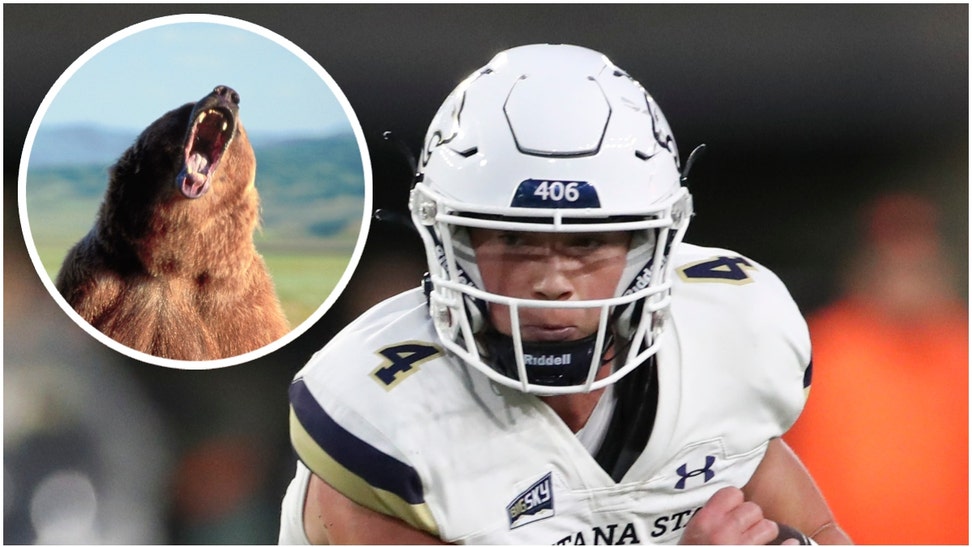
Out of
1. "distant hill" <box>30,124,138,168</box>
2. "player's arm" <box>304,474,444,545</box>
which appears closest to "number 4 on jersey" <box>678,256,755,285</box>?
"player's arm" <box>304,474,444,545</box>

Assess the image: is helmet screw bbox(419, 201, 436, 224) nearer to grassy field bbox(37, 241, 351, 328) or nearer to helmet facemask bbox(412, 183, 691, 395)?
helmet facemask bbox(412, 183, 691, 395)

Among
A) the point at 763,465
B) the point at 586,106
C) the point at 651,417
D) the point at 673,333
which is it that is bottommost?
the point at 763,465

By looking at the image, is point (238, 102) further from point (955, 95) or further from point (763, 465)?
point (955, 95)

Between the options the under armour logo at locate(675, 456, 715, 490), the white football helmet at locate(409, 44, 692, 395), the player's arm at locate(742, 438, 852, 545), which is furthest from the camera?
the player's arm at locate(742, 438, 852, 545)

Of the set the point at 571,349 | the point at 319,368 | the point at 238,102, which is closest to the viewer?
the point at 571,349

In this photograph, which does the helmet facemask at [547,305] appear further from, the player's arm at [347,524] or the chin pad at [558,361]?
the player's arm at [347,524]

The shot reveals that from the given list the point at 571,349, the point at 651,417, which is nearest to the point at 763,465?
the point at 651,417

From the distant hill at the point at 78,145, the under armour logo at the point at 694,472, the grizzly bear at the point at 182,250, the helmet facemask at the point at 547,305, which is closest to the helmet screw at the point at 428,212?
the helmet facemask at the point at 547,305
